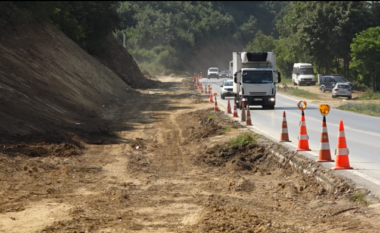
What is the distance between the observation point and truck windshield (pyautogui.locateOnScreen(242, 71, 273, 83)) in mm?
32781

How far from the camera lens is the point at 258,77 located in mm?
32844

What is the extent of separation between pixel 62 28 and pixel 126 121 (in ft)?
71.2

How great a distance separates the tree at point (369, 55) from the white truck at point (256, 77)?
21296mm

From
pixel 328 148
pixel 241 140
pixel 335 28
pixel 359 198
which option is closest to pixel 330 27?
pixel 335 28

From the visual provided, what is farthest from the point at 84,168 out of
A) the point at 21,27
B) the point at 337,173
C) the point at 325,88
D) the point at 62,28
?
the point at 325,88

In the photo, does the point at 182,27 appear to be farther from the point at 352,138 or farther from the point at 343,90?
Result: the point at 352,138

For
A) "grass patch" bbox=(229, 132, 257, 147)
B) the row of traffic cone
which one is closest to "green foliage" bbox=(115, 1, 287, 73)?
"grass patch" bbox=(229, 132, 257, 147)

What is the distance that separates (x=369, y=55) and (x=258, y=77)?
2274 centimetres

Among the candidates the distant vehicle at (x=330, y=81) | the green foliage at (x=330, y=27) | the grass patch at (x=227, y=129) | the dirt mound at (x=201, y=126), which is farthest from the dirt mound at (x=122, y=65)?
the grass patch at (x=227, y=129)

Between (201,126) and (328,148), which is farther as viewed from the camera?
(201,126)

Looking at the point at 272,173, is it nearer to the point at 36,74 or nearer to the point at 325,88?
the point at 36,74

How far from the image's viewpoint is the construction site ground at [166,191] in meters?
7.80

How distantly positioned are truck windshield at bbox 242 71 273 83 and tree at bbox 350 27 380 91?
21.6m

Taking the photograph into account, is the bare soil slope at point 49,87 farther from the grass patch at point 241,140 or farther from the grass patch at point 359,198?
the grass patch at point 359,198
